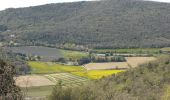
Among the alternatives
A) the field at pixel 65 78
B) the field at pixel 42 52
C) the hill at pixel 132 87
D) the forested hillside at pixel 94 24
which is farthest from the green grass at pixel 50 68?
the forested hillside at pixel 94 24

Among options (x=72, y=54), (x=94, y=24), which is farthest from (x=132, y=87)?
(x=94, y=24)

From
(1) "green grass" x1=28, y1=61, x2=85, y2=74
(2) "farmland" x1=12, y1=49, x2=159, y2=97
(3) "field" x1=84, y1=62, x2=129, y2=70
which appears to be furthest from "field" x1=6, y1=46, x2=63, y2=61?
(3) "field" x1=84, y1=62, x2=129, y2=70

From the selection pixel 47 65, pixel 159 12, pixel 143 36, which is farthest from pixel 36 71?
pixel 159 12

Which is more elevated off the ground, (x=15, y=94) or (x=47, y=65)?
(x=15, y=94)

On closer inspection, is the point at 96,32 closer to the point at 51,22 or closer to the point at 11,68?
the point at 51,22

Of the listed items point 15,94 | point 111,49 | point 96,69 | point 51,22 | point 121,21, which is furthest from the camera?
point 51,22

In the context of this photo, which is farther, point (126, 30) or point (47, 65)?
point (126, 30)
